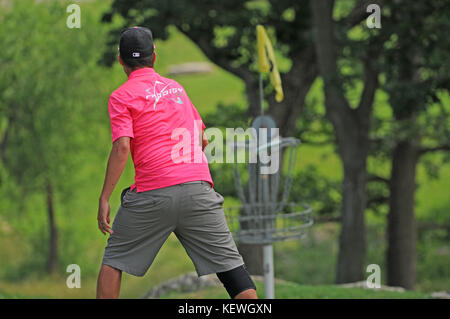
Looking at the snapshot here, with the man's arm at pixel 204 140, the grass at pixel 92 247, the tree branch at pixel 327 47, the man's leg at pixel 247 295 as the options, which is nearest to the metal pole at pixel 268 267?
the man's arm at pixel 204 140

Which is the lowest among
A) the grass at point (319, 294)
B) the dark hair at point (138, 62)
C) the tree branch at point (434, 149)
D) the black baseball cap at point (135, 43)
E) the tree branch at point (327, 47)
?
the grass at point (319, 294)

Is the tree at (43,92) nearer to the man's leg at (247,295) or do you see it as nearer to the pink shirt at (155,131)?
the pink shirt at (155,131)

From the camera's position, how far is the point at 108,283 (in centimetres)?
371

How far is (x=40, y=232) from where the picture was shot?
2098cm

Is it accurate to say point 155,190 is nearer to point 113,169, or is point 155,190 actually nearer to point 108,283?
point 113,169

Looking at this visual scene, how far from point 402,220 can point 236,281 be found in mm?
10928

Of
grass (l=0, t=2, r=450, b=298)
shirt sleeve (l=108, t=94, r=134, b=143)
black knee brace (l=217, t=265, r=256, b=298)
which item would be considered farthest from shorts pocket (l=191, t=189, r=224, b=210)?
grass (l=0, t=2, r=450, b=298)

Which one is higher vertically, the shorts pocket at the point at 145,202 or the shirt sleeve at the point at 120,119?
the shirt sleeve at the point at 120,119

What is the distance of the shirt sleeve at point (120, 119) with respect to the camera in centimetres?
366

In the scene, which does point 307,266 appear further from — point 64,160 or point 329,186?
point 64,160

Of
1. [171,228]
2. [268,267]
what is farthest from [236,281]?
[268,267]

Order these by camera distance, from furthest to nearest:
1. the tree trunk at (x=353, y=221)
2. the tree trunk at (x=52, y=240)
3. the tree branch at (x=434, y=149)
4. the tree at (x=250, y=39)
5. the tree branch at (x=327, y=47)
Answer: the tree trunk at (x=52, y=240) < the tree branch at (x=434, y=149) < the tree trunk at (x=353, y=221) < the tree at (x=250, y=39) < the tree branch at (x=327, y=47)

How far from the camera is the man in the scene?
3.71 meters

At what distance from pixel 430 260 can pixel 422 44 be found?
10436 mm
